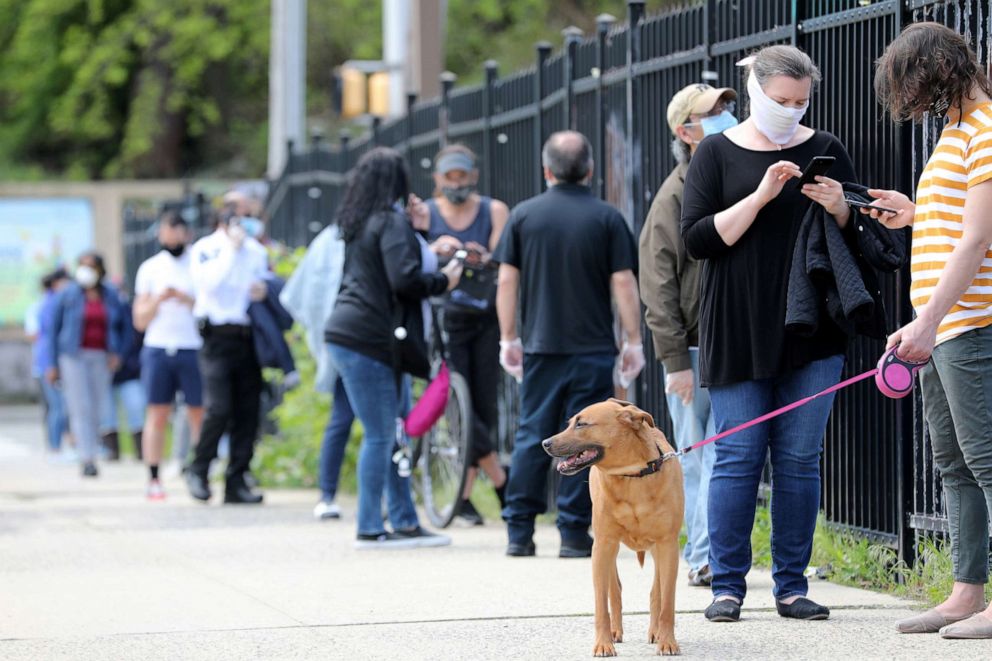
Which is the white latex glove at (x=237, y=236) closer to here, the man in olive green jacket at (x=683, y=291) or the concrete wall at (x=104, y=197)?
the man in olive green jacket at (x=683, y=291)

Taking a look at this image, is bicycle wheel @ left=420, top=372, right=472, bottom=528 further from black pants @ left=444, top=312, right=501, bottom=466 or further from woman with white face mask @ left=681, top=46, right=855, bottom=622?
woman with white face mask @ left=681, top=46, right=855, bottom=622

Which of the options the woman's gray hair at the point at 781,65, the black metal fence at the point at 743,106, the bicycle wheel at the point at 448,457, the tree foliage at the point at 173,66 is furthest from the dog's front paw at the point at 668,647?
the tree foliage at the point at 173,66

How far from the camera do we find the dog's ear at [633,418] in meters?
5.47

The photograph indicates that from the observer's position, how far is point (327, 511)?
1013 centimetres

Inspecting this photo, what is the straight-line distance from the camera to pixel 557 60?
32.5ft

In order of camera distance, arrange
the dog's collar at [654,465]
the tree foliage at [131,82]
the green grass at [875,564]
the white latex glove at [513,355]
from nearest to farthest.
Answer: the dog's collar at [654,465]
the green grass at [875,564]
the white latex glove at [513,355]
the tree foliage at [131,82]

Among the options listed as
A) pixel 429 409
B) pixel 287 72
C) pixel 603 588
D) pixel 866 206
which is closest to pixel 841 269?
pixel 866 206

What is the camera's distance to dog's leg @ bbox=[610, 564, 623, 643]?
5.62 metres

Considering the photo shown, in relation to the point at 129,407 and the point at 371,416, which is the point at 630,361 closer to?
the point at 371,416

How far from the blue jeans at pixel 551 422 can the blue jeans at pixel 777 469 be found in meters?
1.78

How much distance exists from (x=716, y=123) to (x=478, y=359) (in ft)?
9.92

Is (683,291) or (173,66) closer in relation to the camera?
(683,291)

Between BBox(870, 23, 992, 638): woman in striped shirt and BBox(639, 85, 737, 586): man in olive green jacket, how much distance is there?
1.28 metres

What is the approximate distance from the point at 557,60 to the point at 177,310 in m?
3.74
